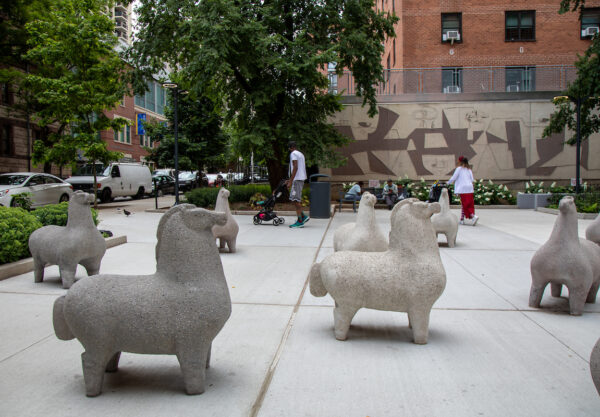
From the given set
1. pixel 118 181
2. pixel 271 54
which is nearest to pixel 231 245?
pixel 271 54

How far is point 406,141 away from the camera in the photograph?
918 inches

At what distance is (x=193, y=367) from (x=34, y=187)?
58.9ft

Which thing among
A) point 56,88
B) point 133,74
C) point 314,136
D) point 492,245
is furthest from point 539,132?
point 56,88

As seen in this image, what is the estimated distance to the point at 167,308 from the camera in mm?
2914

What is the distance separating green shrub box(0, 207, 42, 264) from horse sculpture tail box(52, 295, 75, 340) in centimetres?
432

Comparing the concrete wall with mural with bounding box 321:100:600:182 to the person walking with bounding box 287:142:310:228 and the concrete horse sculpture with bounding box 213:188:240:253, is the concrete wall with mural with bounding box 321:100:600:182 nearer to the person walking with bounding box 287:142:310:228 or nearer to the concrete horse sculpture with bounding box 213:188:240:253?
the person walking with bounding box 287:142:310:228

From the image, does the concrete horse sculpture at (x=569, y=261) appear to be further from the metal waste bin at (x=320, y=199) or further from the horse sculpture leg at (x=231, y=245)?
the metal waste bin at (x=320, y=199)

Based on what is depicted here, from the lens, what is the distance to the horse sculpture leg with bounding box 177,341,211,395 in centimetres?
292

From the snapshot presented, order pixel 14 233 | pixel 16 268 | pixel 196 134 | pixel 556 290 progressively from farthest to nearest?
pixel 196 134
pixel 14 233
pixel 16 268
pixel 556 290

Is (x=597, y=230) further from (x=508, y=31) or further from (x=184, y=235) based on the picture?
(x=508, y=31)

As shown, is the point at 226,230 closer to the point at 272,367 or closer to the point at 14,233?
the point at 14,233

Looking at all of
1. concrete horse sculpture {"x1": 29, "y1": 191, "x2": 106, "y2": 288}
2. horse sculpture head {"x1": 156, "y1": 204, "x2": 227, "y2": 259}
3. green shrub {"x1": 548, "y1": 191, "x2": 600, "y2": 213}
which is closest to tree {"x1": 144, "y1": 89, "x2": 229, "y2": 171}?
green shrub {"x1": 548, "y1": 191, "x2": 600, "y2": 213}

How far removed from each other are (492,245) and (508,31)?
23.9 meters

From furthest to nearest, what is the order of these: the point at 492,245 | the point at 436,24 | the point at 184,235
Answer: the point at 436,24
the point at 492,245
the point at 184,235
